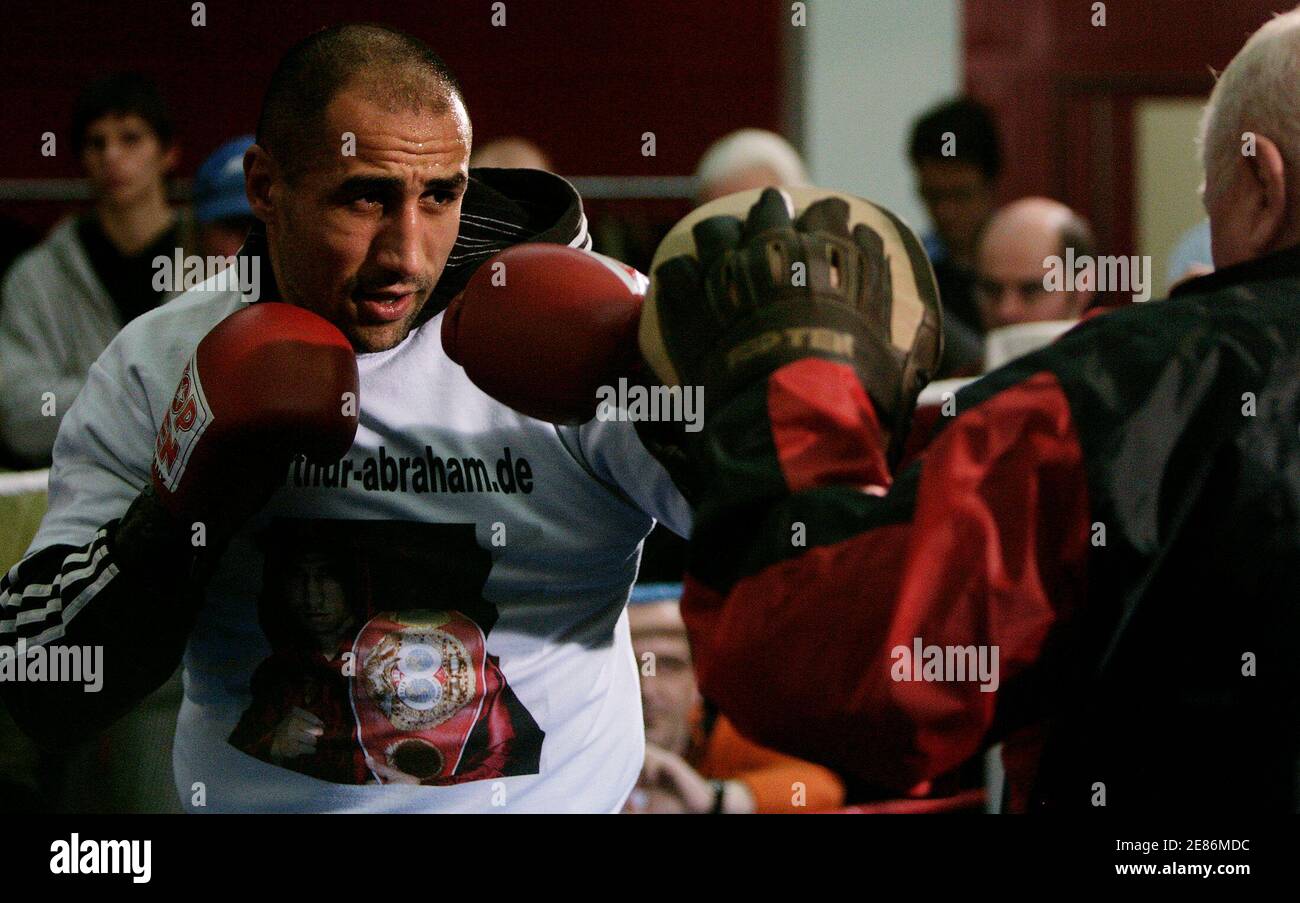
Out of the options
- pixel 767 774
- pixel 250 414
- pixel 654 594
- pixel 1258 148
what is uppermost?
pixel 1258 148

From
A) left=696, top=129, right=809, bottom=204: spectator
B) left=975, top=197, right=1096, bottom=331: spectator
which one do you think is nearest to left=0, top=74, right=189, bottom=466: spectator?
left=696, top=129, right=809, bottom=204: spectator

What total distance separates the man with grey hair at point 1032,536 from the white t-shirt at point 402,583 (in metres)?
0.50

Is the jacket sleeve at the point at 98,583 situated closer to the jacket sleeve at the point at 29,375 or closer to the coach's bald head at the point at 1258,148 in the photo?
the coach's bald head at the point at 1258,148

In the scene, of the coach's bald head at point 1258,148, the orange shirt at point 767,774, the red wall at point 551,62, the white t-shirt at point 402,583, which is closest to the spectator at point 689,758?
the orange shirt at point 767,774

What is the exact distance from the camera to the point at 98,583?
1.60 metres

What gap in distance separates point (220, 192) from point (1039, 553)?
7.41 ft

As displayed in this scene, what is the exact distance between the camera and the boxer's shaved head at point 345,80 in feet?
5.44

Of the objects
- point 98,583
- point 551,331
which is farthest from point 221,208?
point 551,331

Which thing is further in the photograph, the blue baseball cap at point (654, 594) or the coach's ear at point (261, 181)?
the blue baseball cap at point (654, 594)

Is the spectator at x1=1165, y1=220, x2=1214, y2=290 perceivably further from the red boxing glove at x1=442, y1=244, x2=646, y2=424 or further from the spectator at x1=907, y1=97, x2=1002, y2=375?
the red boxing glove at x1=442, y1=244, x2=646, y2=424

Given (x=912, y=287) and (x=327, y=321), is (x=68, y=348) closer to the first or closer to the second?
(x=327, y=321)

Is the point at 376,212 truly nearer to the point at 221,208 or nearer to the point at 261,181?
the point at 261,181

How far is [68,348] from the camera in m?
2.98
